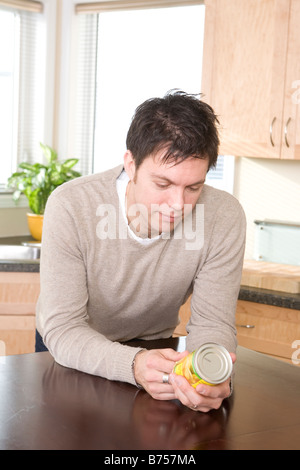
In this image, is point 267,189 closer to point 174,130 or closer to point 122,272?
point 122,272

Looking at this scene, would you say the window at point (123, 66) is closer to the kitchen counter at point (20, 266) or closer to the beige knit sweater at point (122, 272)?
the kitchen counter at point (20, 266)

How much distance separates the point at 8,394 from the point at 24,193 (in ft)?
8.52

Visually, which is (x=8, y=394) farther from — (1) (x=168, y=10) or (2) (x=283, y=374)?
(1) (x=168, y=10)

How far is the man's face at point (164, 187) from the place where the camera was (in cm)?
165

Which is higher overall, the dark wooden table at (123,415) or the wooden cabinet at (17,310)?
the dark wooden table at (123,415)

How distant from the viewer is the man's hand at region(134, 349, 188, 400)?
1487 mm

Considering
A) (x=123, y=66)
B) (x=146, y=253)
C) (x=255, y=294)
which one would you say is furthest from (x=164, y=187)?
(x=123, y=66)

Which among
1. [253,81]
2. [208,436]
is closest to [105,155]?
[253,81]

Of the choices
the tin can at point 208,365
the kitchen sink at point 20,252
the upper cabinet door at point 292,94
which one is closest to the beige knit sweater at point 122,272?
the tin can at point 208,365

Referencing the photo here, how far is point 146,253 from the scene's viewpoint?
188 centimetres

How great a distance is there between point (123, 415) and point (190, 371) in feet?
0.51

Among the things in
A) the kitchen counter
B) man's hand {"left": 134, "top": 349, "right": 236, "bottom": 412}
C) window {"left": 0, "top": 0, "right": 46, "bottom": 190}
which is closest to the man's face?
man's hand {"left": 134, "top": 349, "right": 236, "bottom": 412}

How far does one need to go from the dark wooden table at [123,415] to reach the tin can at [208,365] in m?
0.09

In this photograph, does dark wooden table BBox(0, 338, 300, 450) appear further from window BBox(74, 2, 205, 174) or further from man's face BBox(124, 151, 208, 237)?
window BBox(74, 2, 205, 174)
